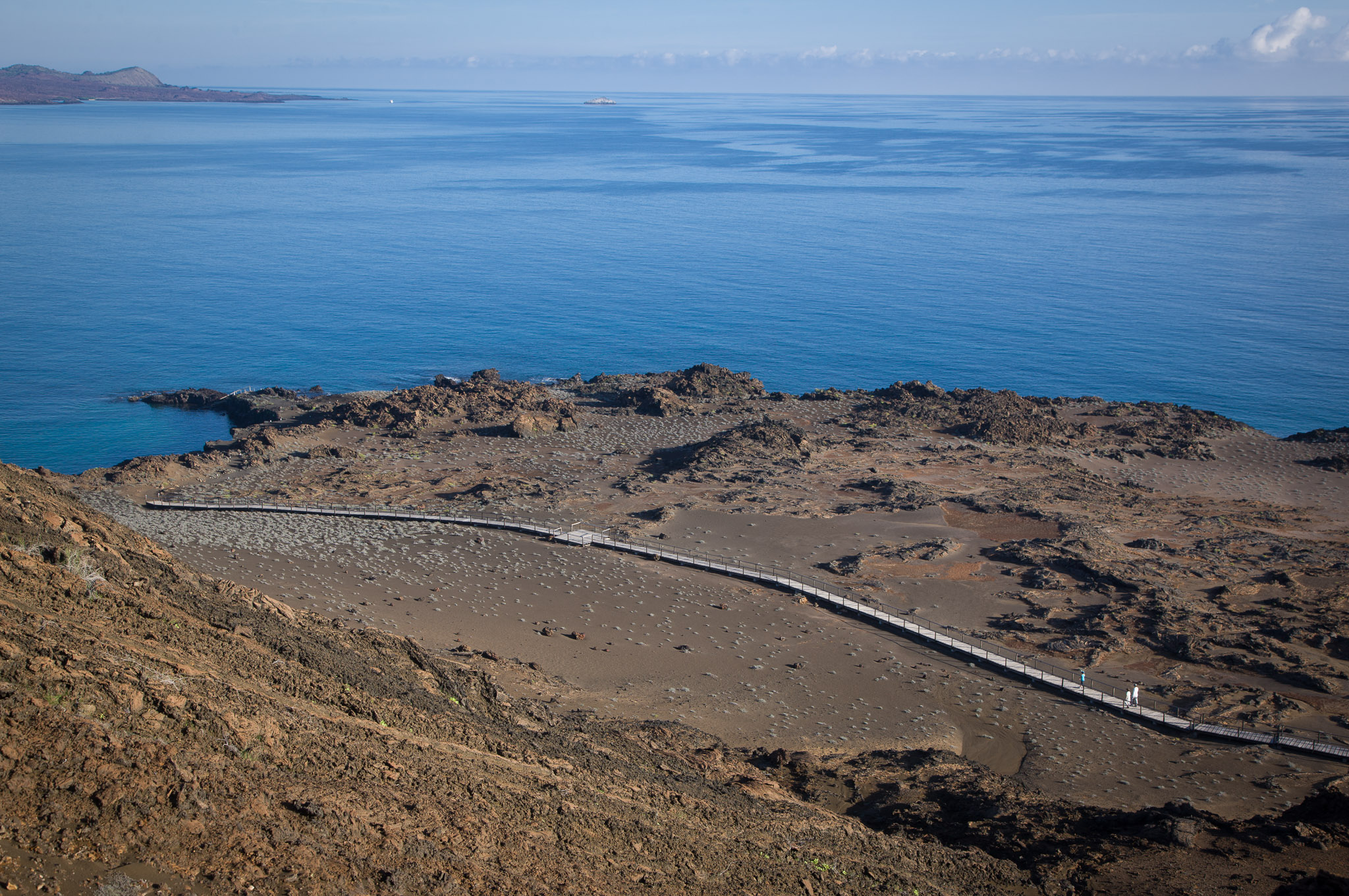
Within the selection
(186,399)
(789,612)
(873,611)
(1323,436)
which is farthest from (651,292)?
(873,611)

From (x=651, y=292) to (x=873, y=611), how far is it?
66.0 metres

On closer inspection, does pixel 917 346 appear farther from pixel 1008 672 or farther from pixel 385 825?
pixel 385 825

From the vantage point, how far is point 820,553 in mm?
36156

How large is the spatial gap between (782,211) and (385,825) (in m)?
134

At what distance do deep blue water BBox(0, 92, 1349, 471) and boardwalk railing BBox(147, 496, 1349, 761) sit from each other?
2203 centimetres

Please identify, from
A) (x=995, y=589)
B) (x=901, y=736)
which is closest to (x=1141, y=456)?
(x=995, y=589)

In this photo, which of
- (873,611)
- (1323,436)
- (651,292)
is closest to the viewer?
(873,611)

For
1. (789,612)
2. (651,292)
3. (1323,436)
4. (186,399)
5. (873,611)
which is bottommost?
(789,612)

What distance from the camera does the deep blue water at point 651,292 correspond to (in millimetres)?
66125

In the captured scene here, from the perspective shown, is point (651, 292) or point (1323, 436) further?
point (651, 292)

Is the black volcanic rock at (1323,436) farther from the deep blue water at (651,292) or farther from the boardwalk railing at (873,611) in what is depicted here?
the boardwalk railing at (873,611)

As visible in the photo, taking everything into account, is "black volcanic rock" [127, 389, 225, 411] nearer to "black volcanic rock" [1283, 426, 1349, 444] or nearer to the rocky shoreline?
the rocky shoreline

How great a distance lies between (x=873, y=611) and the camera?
30953 millimetres

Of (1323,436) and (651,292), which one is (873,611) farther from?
(651,292)
